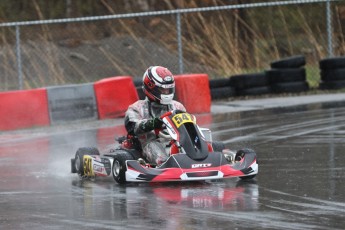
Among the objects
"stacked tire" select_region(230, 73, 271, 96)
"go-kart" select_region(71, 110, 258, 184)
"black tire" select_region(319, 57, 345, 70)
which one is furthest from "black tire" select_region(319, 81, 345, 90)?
"go-kart" select_region(71, 110, 258, 184)

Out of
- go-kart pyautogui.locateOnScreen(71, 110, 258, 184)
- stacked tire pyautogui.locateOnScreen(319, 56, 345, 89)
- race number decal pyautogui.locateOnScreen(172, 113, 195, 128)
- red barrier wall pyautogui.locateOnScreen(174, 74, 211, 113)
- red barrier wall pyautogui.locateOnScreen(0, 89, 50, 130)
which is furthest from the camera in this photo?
stacked tire pyautogui.locateOnScreen(319, 56, 345, 89)

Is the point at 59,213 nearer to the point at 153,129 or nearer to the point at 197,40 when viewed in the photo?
the point at 153,129

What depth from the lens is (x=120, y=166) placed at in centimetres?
1044

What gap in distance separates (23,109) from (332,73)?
633cm

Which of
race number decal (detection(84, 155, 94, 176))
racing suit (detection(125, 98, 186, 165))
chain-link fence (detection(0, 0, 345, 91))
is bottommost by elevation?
race number decal (detection(84, 155, 94, 176))

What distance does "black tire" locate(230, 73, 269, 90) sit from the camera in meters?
20.0

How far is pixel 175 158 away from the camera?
1021cm

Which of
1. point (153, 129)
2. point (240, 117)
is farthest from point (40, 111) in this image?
point (153, 129)

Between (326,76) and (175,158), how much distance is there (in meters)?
10.7

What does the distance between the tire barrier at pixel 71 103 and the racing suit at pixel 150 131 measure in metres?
6.16

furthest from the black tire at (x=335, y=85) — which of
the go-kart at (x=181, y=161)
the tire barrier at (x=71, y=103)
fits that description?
the go-kart at (x=181, y=161)

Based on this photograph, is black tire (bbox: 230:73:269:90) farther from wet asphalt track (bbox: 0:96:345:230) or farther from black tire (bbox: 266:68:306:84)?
wet asphalt track (bbox: 0:96:345:230)

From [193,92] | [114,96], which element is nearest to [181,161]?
[114,96]

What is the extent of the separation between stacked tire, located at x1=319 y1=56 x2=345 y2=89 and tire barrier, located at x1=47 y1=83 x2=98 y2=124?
4.95 meters
